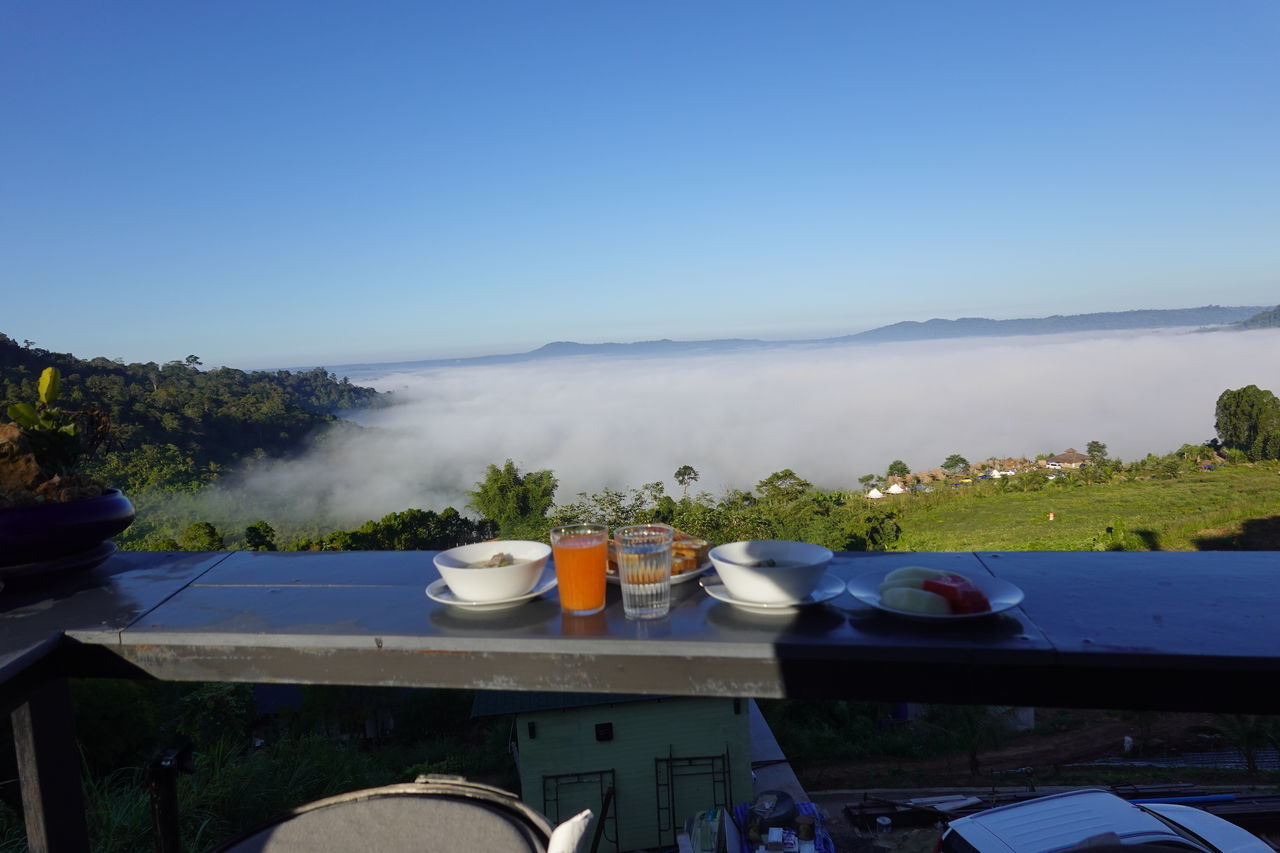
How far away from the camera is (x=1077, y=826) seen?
4.17 metres

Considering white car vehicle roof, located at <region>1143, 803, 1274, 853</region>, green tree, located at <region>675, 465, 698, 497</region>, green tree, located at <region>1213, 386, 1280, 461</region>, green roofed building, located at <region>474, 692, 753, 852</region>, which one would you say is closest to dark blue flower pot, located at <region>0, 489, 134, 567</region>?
white car vehicle roof, located at <region>1143, 803, 1274, 853</region>

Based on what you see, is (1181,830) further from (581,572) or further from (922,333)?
(922,333)

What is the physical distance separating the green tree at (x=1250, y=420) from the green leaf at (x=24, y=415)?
114 feet

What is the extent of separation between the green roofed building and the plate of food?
784 centimetres

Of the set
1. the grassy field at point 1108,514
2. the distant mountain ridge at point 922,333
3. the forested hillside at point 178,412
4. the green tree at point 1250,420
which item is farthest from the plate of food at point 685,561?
the distant mountain ridge at point 922,333

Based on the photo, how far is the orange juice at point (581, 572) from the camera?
1.05 meters

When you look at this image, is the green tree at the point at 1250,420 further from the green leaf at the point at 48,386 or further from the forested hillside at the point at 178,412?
the forested hillside at the point at 178,412

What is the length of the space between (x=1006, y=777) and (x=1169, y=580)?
11.8m

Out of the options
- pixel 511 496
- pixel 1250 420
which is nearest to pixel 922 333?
pixel 1250 420

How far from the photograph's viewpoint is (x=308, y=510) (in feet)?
95.0

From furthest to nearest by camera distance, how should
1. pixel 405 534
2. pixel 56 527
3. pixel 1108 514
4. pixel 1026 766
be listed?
pixel 1108 514, pixel 405 534, pixel 1026 766, pixel 56 527

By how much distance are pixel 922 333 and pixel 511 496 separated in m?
181

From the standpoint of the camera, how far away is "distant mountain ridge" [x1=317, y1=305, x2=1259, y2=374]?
152000 millimetres

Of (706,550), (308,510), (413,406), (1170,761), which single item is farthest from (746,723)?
(413,406)
